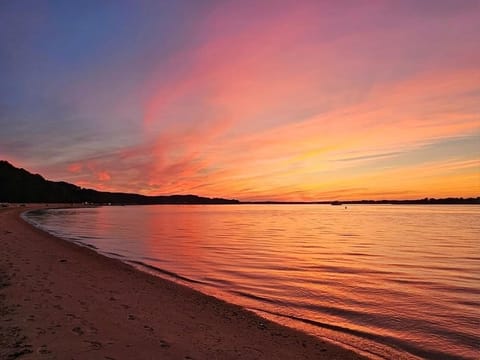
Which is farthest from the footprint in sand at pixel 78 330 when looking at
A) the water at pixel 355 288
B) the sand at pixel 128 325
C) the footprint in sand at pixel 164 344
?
the water at pixel 355 288

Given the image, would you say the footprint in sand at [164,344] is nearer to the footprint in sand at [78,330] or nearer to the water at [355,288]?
the footprint in sand at [78,330]

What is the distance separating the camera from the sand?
22.7ft

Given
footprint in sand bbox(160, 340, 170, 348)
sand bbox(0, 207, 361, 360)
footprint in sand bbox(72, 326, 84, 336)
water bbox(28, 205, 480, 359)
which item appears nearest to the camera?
sand bbox(0, 207, 361, 360)

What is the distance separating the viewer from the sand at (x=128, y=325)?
6.93m

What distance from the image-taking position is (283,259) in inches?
894

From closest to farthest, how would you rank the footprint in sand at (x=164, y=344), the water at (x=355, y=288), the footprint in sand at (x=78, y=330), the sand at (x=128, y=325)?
the sand at (x=128, y=325), the footprint in sand at (x=164, y=344), the footprint in sand at (x=78, y=330), the water at (x=355, y=288)

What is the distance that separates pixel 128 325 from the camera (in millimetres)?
8562

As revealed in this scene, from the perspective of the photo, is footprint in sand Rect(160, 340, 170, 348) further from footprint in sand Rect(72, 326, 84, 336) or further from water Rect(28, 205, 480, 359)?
water Rect(28, 205, 480, 359)

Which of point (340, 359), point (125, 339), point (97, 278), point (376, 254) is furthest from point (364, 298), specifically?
point (376, 254)

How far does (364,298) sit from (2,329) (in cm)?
1074

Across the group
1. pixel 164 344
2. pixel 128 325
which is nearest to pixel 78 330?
pixel 128 325

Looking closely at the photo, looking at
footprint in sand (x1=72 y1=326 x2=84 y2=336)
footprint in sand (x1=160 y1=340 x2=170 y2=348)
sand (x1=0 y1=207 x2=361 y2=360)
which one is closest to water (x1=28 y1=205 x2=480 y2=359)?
sand (x1=0 y1=207 x2=361 y2=360)

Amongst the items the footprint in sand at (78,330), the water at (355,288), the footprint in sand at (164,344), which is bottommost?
the water at (355,288)

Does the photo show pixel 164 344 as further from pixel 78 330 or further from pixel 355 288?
pixel 355 288
